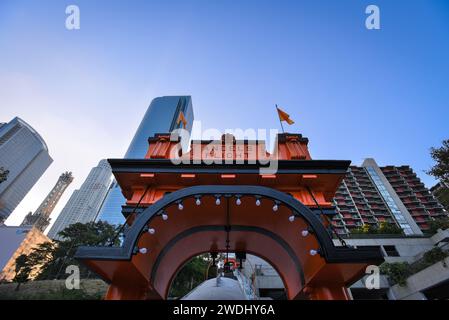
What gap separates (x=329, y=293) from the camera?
5652mm

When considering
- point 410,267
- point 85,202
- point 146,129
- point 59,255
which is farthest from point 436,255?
point 85,202

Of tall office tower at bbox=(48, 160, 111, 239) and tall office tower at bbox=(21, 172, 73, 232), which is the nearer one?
tall office tower at bbox=(21, 172, 73, 232)

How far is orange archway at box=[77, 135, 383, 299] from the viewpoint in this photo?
5.07m

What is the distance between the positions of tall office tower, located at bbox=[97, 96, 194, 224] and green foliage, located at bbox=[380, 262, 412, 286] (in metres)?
88.5

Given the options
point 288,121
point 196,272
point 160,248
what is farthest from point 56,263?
point 288,121

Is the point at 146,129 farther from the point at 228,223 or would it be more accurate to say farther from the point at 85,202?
the point at 228,223

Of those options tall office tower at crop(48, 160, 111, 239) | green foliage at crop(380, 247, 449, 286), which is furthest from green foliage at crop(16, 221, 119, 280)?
tall office tower at crop(48, 160, 111, 239)

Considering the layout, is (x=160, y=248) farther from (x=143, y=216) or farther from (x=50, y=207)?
(x=50, y=207)

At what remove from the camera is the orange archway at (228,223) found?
199 inches

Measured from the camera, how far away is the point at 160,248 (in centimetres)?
666

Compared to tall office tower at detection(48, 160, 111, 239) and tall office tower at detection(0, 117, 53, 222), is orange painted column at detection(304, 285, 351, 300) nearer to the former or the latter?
tall office tower at detection(0, 117, 53, 222)

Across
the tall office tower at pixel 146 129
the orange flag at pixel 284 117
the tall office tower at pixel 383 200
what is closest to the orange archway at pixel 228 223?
the orange flag at pixel 284 117
